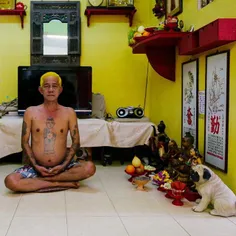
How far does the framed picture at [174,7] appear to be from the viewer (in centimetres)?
372

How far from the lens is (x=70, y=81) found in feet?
14.2

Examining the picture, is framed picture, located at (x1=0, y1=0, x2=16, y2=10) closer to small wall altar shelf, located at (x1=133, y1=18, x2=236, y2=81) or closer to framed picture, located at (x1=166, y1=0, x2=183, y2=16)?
small wall altar shelf, located at (x1=133, y1=18, x2=236, y2=81)

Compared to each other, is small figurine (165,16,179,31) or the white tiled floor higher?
small figurine (165,16,179,31)

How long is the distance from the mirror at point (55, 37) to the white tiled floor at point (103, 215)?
201cm

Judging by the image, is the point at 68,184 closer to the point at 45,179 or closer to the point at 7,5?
the point at 45,179

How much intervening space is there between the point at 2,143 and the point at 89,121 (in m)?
0.98

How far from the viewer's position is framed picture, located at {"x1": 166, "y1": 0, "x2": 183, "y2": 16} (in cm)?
372

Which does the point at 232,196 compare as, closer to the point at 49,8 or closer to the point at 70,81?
the point at 70,81

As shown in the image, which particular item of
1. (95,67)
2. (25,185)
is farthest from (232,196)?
(95,67)

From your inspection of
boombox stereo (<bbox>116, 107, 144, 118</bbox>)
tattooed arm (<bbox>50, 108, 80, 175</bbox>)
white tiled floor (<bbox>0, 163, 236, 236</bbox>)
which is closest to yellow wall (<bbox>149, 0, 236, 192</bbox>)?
boombox stereo (<bbox>116, 107, 144, 118</bbox>)

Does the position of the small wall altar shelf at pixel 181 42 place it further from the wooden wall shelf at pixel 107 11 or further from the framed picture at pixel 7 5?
the framed picture at pixel 7 5

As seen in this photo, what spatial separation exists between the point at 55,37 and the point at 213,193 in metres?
2.96

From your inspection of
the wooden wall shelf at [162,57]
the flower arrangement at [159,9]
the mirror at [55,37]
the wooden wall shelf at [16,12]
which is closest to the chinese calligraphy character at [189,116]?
the wooden wall shelf at [162,57]

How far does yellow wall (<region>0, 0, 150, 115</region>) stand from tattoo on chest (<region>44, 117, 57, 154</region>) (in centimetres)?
163
